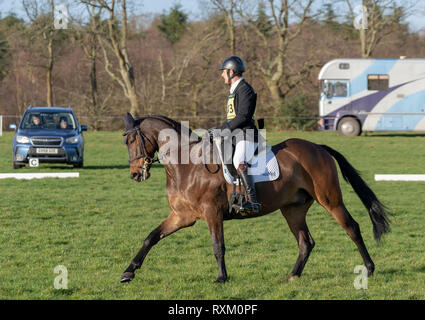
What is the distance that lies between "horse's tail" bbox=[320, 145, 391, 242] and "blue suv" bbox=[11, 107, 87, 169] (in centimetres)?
1343

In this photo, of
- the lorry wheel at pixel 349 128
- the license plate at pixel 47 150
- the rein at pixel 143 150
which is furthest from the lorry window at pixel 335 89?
the rein at pixel 143 150

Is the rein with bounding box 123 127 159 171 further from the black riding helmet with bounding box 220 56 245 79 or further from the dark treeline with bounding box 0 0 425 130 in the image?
the dark treeline with bounding box 0 0 425 130

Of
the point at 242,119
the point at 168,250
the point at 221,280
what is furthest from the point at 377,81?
the point at 221,280

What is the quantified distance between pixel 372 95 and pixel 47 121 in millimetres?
20078

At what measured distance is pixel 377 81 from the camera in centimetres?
3575

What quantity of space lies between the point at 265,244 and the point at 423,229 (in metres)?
3.14

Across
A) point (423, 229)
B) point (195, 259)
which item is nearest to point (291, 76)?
point (423, 229)

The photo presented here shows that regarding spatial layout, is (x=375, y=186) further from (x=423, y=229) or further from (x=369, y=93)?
(x=369, y=93)

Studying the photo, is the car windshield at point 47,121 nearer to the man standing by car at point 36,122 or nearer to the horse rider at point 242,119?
the man standing by car at point 36,122

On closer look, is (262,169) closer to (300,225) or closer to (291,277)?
(300,225)

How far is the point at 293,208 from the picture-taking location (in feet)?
26.0

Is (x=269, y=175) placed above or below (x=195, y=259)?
above

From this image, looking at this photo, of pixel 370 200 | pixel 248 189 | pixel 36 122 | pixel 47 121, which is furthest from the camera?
pixel 47 121

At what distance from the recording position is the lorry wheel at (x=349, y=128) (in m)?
35.0
